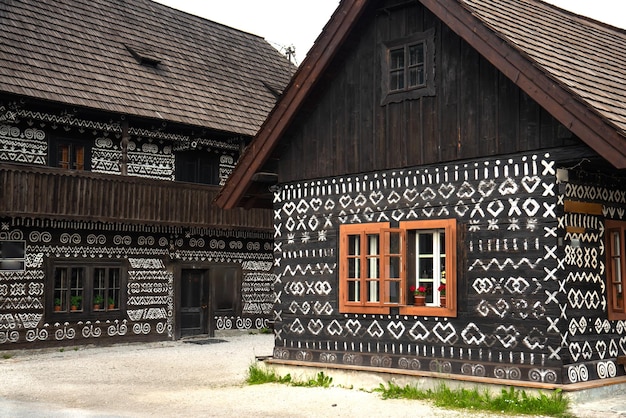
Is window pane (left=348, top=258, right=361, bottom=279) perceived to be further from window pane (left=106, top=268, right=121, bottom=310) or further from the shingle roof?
window pane (left=106, top=268, right=121, bottom=310)

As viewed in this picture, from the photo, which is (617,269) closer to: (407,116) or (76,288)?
(407,116)

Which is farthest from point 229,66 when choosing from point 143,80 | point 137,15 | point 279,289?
point 279,289

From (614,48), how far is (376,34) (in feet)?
14.4

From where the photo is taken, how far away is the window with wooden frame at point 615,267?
11.6 meters

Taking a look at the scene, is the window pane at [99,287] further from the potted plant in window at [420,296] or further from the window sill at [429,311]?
the potted plant in window at [420,296]

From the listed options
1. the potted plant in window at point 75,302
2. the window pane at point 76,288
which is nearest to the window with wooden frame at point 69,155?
the window pane at point 76,288

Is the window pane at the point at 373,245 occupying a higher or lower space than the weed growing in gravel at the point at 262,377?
higher

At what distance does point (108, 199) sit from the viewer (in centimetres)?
2123

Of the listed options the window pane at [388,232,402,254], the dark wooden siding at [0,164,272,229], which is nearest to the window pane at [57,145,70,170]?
the dark wooden siding at [0,164,272,229]

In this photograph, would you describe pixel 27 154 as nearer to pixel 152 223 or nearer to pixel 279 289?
pixel 152 223

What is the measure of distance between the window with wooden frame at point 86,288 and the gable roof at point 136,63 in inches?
158

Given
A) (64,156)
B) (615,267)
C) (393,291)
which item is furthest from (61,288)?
(615,267)

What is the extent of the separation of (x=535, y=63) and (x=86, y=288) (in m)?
14.2

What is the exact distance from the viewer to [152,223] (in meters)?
22.1
